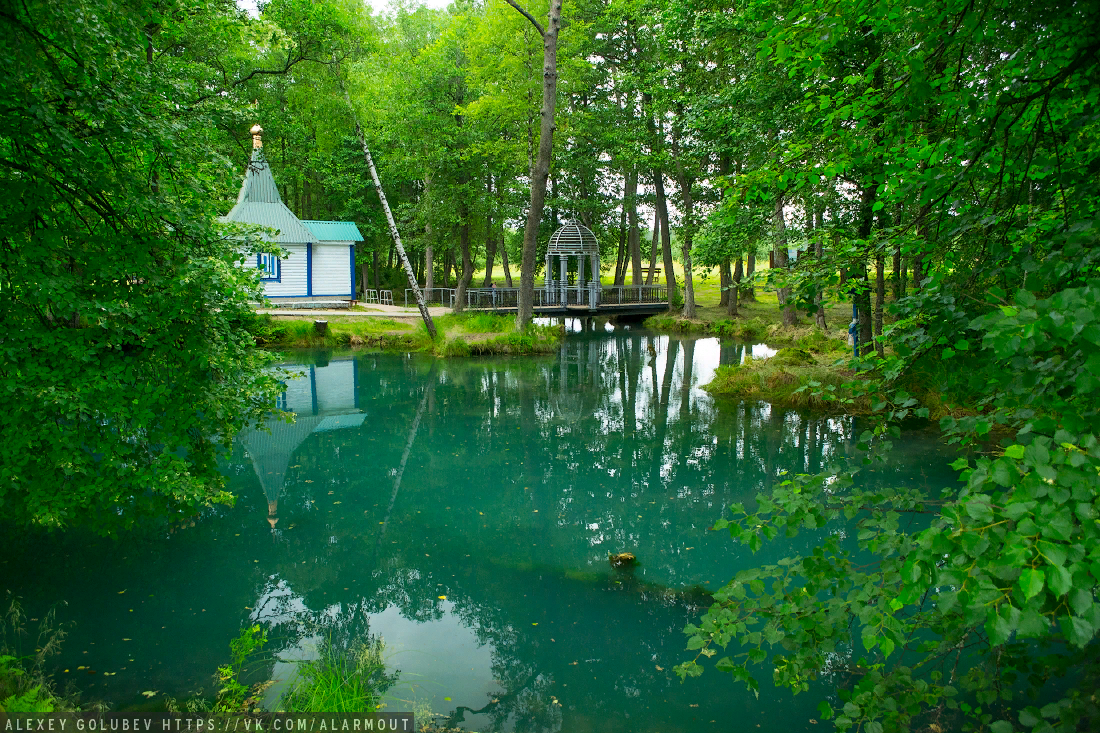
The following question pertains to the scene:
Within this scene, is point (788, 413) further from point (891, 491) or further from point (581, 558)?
point (891, 491)

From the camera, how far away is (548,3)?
66.1ft

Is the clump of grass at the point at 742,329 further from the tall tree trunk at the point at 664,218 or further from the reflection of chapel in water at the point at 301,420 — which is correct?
the reflection of chapel in water at the point at 301,420

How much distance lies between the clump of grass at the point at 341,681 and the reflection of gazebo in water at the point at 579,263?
21876 millimetres

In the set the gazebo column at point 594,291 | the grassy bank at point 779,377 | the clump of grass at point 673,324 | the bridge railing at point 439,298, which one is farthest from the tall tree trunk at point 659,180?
the grassy bank at point 779,377

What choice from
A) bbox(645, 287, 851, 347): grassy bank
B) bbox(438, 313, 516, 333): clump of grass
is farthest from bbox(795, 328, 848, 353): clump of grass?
bbox(438, 313, 516, 333): clump of grass

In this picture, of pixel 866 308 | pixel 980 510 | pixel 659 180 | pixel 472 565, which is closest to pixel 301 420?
pixel 472 565

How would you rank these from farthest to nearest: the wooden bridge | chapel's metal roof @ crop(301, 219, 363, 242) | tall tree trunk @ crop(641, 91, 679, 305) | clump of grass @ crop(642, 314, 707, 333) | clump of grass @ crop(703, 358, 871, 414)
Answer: chapel's metal roof @ crop(301, 219, 363, 242)
clump of grass @ crop(642, 314, 707, 333)
the wooden bridge
tall tree trunk @ crop(641, 91, 679, 305)
clump of grass @ crop(703, 358, 871, 414)

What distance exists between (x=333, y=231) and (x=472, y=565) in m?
24.0

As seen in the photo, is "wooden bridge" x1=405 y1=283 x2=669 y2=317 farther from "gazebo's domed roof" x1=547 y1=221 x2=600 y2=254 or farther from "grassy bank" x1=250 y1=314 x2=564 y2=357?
"grassy bank" x1=250 y1=314 x2=564 y2=357

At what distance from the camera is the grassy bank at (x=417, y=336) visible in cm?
1950

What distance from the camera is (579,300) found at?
27219mm

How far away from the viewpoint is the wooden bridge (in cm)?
2583

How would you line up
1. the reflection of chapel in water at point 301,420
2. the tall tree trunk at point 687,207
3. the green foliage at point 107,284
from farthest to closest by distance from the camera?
the tall tree trunk at point 687,207, the reflection of chapel in water at point 301,420, the green foliage at point 107,284

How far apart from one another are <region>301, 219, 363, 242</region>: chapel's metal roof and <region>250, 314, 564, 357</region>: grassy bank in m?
5.72
